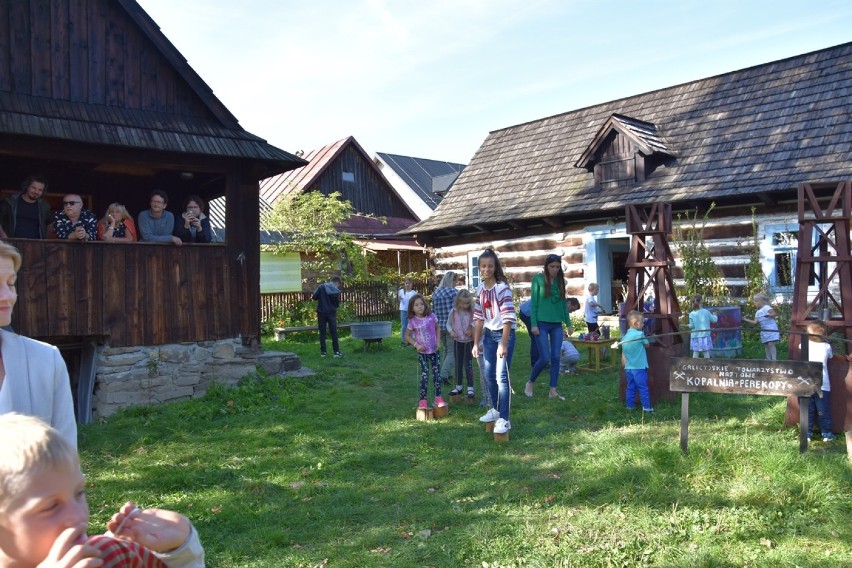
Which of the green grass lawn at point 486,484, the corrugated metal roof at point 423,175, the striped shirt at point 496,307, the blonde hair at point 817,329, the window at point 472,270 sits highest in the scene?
the corrugated metal roof at point 423,175

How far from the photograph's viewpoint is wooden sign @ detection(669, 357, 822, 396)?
5852 millimetres

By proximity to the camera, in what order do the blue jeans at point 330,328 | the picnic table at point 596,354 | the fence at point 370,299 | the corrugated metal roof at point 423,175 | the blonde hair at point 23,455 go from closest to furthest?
1. the blonde hair at point 23,455
2. the picnic table at point 596,354
3. the blue jeans at point 330,328
4. the fence at point 370,299
5. the corrugated metal roof at point 423,175

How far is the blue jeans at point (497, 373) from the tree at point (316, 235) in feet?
47.1

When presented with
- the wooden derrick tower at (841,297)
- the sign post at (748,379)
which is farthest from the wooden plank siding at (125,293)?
the wooden derrick tower at (841,297)

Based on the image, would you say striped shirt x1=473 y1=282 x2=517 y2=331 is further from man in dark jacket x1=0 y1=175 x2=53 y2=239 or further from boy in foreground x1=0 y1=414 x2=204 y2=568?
boy in foreground x1=0 y1=414 x2=204 y2=568

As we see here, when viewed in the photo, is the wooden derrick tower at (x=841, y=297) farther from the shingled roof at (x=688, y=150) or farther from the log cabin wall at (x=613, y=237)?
the log cabin wall at (x=613, y=237)

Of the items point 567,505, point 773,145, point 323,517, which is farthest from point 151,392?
point 773,145

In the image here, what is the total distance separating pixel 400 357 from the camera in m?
13.4

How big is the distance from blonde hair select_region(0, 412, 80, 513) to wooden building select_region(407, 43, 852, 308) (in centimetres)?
1431

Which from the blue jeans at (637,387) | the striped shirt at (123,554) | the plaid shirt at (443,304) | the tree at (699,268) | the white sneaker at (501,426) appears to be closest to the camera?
the striped shirt at (123,554)

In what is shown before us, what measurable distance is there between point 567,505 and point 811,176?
11293 mm

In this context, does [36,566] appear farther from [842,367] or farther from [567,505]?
[842,367]

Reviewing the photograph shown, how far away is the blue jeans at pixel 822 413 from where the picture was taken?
21.4 ft

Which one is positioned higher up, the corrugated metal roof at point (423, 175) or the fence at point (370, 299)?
the corrugated metal roof at point (423, 175)
